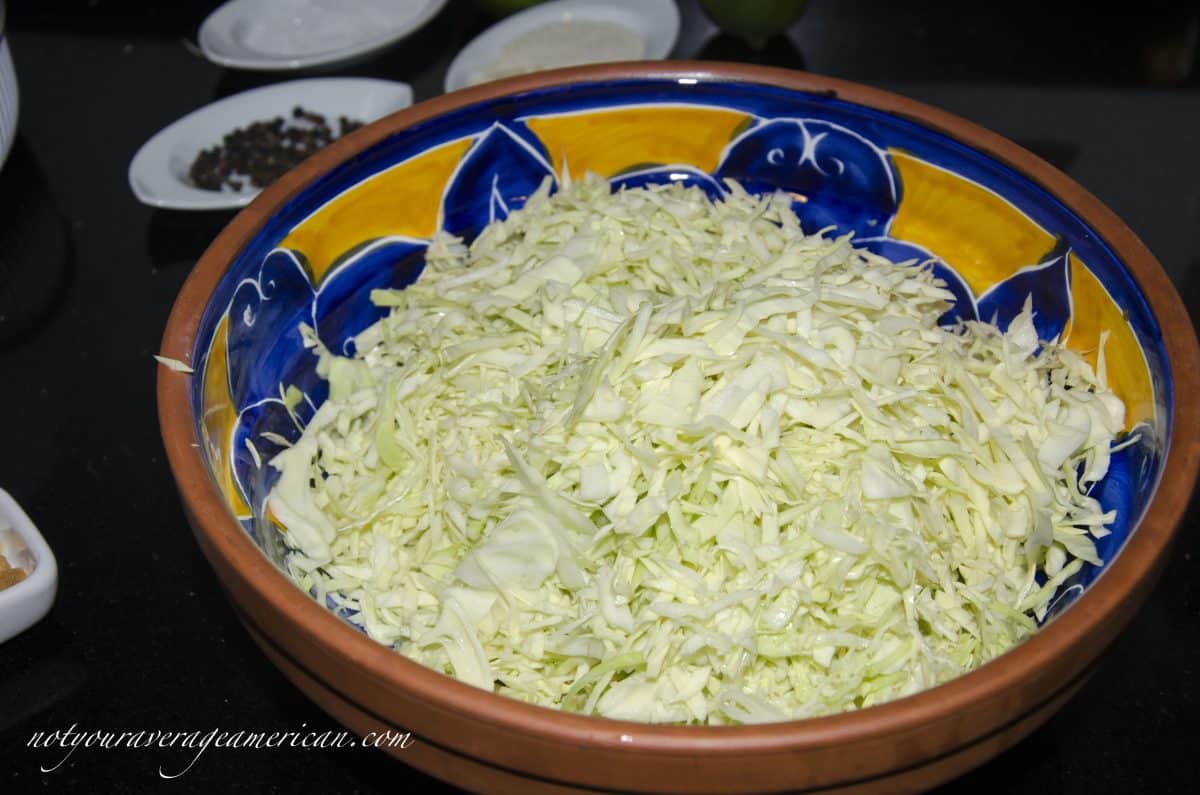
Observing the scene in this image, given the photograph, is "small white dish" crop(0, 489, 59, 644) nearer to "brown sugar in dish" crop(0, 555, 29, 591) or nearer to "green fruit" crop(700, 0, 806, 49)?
"brown sugar in dish" crop(0, 555, 29, 591)

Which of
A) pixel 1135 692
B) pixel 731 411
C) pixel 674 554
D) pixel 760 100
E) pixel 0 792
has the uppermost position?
pixel 760 100

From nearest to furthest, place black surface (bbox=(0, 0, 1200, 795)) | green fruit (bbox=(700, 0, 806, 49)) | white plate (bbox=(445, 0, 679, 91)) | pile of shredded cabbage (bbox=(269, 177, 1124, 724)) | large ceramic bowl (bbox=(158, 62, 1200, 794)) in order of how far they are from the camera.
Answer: large ceramic bowl (bbox=(158, 62, 1200, 794)), pile of shredded cabbage (bbox=(269, 177, 1124, 724)), black surface (bbox=(0, 0, 1200, 795)), green fruit (bbox=(700, 0, 806, 49)), white plate (bbox=(445, 0, 679, 91))

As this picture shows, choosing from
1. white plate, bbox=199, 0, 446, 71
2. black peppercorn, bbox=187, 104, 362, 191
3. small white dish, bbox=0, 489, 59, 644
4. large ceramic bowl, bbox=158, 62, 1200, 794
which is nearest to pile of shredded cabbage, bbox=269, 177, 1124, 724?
large ceramic bowl, bbox=158, 62, 1200, 794

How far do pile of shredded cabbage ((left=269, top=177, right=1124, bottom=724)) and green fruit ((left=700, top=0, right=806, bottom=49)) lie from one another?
1097 mm

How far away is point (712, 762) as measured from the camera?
827 mm

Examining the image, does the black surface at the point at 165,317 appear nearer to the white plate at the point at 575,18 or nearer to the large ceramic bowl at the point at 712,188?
the white plate at the point at 575,18

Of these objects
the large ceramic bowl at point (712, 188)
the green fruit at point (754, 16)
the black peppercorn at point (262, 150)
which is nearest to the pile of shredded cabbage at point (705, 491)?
the large ceramic bowl at point (712, 188)

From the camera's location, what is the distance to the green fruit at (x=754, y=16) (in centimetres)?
226

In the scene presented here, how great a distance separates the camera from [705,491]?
1.10 m

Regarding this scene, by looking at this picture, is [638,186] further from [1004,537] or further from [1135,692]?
[1135,692]

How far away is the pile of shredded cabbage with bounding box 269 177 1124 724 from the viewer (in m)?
1.06

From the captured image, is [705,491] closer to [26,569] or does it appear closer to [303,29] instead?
[26,569]

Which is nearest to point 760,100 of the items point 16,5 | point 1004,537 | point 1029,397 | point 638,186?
point 638,186

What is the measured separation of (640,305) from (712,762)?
0.58 metres
